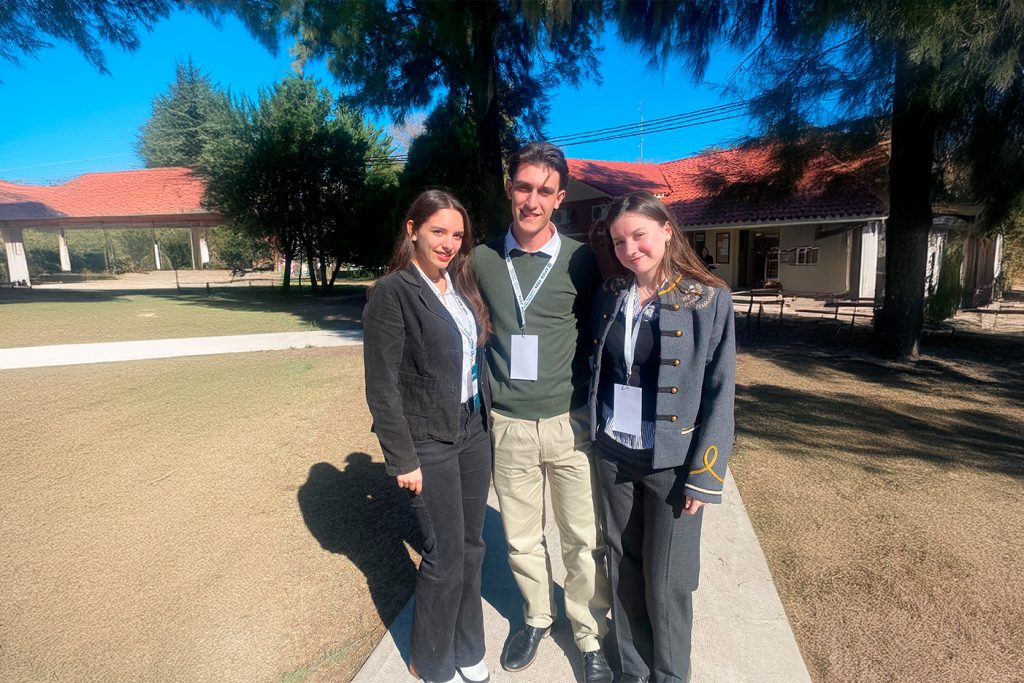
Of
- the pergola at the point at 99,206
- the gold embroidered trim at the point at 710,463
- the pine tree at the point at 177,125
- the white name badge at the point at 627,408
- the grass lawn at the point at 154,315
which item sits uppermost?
the pine tree at the point at 177,125

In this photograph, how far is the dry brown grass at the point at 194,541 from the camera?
7.70ft

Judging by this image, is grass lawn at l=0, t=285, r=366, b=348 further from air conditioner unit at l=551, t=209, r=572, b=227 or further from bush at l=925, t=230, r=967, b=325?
bush at l=925, t=230, r=967, b=325

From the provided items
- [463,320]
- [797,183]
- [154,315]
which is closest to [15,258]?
[154,315]

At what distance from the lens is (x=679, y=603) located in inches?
78.3

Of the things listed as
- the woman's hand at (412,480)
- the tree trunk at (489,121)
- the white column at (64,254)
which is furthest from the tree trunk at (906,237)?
the white column at (64,254)

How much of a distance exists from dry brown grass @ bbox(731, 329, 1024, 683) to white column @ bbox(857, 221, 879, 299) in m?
11.0

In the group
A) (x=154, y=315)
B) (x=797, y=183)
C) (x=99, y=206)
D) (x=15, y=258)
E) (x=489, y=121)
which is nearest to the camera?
(x=797, y=183)

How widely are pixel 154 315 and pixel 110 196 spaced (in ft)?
58.2

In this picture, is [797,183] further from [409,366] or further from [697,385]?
[409,366]

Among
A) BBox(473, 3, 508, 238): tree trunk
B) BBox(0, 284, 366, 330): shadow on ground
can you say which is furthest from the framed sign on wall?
BBox(0, 284, 366, 330): shadow on ground

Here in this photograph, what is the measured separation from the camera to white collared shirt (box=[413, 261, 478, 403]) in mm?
2059

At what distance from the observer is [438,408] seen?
202 centimetres

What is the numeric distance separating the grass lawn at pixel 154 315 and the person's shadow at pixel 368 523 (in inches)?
310

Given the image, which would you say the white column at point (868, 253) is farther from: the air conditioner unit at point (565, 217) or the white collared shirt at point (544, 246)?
the white collared shirt at point (544, 246)
